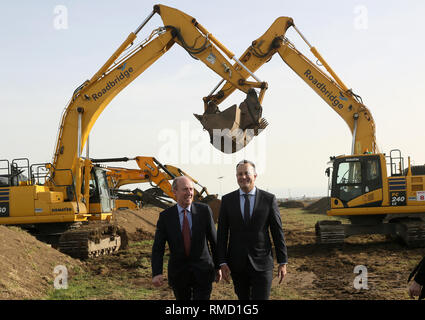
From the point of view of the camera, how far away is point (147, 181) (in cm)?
2134

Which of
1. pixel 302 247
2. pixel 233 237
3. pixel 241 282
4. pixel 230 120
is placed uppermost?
pixel 230 120

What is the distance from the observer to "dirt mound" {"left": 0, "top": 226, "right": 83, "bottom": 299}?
9891mm

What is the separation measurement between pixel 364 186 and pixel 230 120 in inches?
194

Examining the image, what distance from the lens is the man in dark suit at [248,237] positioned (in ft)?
17.8

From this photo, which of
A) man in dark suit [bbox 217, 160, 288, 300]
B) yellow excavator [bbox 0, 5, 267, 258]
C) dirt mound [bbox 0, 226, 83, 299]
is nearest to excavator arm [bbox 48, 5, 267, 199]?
yellow excavator [bbox 0, 5, 267, 258]

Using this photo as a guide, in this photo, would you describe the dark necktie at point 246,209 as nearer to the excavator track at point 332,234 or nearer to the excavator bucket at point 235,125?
the excavator bucket at point 235,125

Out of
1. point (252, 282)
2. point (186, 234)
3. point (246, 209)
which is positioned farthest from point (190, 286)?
point (246, 209)

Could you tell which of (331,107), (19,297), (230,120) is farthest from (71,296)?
(331,107)

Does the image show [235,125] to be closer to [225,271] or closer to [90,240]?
[90,240]

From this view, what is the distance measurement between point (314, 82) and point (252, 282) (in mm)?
12882

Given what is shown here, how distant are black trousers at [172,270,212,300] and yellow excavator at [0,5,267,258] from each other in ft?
34.8

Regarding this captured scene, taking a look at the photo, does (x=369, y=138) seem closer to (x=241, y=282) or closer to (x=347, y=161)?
(x=347, y=161)

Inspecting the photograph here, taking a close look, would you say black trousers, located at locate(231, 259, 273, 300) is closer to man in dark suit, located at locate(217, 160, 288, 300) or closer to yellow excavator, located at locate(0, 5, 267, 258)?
man in dark suit, located at locate(217, 160, 288, 300)

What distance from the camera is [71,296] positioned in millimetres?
10164
